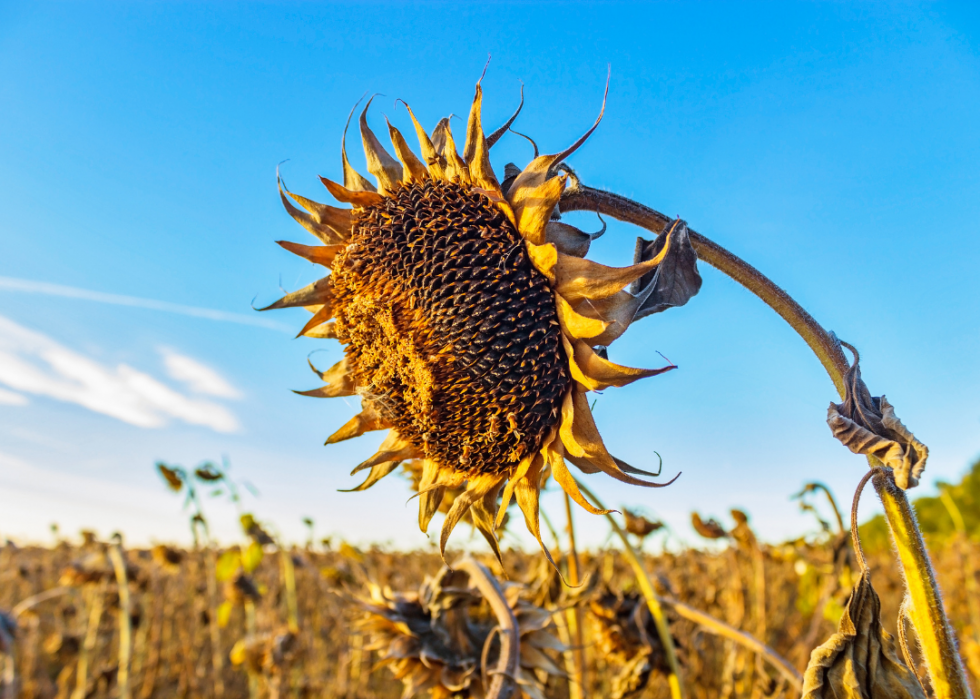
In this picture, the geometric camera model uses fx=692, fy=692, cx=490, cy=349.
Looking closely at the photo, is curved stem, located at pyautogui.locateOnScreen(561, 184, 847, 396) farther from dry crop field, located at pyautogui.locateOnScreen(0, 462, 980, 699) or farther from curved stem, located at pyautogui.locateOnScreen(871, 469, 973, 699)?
dry crop field, located at pyautogui.locateOnScreen(0, 462, 980, 699)

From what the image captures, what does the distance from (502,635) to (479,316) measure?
110 centimetres

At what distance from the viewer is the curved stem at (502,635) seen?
219 cm

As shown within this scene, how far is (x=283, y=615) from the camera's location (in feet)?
34.0

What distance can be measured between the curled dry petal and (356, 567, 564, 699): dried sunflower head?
1455mm

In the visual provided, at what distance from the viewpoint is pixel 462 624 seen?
112 inches

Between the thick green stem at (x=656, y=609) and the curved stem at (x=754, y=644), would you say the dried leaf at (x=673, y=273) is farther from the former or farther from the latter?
the curved stem at (x=754, y=644)

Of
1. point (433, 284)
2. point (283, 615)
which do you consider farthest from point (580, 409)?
point (283, 615)

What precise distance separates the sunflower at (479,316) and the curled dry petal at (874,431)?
0.50 m

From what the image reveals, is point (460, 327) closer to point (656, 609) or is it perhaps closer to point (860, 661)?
point (860, 661)

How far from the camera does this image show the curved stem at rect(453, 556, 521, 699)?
7.18 feet

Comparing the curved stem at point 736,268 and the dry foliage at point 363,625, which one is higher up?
the curved stem at point 736,268

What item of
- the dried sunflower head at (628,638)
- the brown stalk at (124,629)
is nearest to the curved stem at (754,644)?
the dried sunflower head at (628,638)

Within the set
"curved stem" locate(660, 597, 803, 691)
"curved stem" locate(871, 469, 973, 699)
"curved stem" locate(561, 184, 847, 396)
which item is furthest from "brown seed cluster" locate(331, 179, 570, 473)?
"curved stem" locate(660, 597, 803, 691)

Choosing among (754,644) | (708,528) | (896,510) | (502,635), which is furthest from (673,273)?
(708,528)
